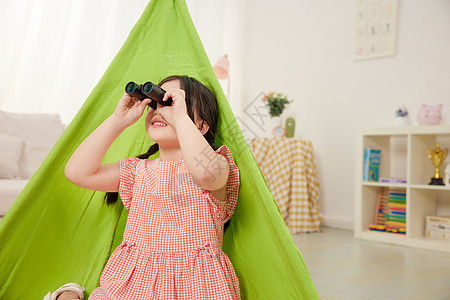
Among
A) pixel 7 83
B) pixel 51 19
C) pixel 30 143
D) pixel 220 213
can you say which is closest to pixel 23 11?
pixel 51 19

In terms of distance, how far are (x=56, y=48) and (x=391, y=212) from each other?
104 inches

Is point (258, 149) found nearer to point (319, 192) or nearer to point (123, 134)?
point (319, 192)

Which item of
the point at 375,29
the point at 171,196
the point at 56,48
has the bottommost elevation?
the point at 171,196

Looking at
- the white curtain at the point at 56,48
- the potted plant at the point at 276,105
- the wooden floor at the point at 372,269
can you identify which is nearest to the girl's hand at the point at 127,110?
the wooden floor at the point at 372,269

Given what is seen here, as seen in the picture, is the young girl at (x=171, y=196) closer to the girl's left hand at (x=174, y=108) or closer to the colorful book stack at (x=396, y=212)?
the girl's left hand at (x=174, y=108)

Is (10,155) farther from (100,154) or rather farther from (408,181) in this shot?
(408,181)

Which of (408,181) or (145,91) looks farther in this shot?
(408,181)

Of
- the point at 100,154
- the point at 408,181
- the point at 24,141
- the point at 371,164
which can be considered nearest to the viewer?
the point at 100,154

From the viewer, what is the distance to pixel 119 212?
1.26m

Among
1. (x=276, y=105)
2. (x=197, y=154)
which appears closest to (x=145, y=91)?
(x=197, y=154)

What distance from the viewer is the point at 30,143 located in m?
2.25

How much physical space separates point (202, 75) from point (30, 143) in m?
1.43

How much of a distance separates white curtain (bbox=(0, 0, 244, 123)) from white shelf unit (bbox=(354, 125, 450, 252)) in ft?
6.67

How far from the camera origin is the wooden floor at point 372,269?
1.62m
